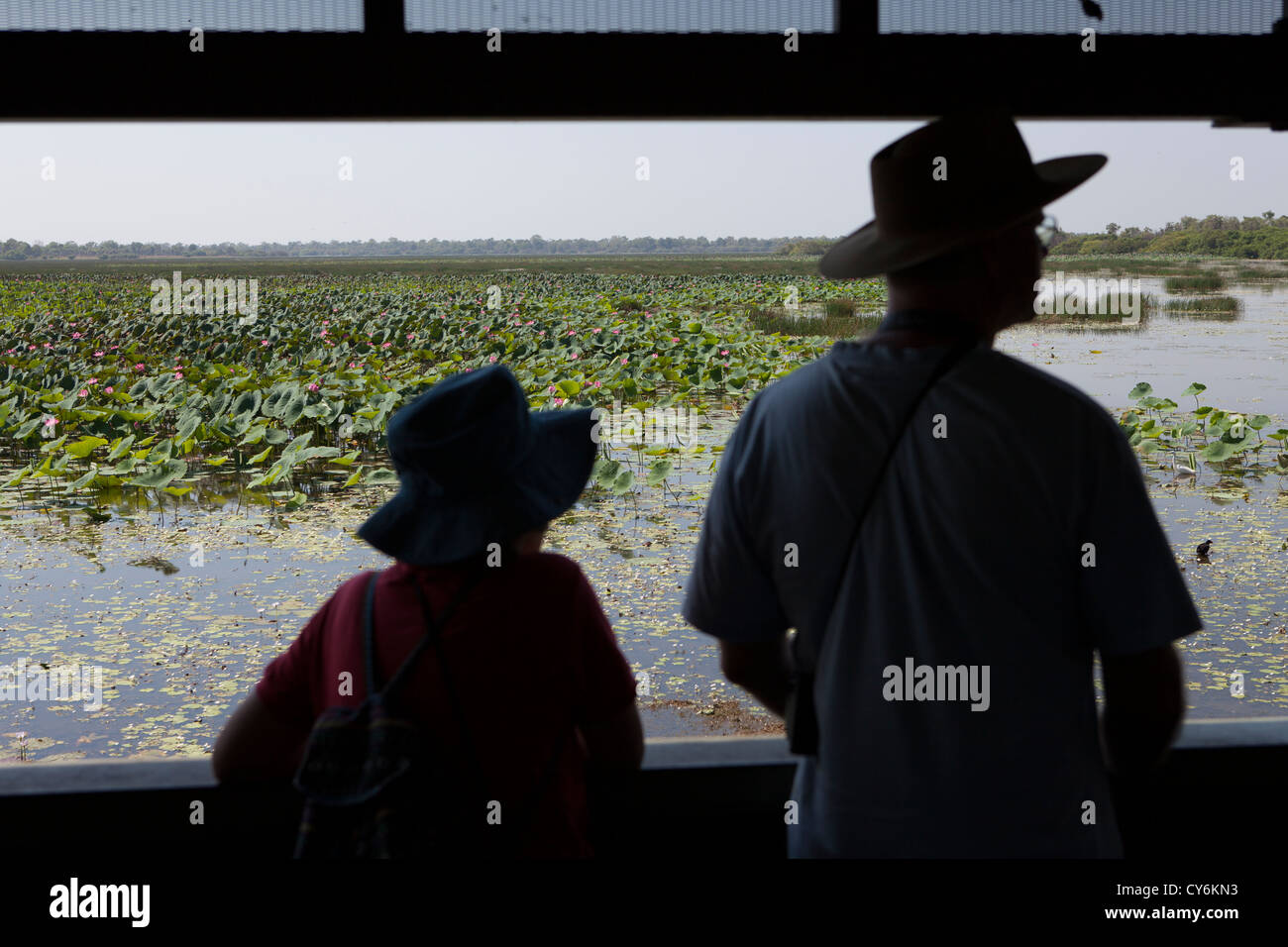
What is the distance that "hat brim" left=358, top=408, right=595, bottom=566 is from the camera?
35.2 inches

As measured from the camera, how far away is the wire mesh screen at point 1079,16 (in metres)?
1.35

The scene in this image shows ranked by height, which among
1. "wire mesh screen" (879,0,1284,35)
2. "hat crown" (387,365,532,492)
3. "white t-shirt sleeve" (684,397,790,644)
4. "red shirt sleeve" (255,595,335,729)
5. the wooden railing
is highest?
"wire mesh screen" (879,0,1284,35)

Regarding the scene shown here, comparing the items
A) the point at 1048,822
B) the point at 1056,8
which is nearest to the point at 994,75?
the point at 1056,8

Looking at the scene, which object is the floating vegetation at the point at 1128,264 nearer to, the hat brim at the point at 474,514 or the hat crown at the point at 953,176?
the hat crown at the point at 953,176

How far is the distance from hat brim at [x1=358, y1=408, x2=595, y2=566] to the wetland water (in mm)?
1788

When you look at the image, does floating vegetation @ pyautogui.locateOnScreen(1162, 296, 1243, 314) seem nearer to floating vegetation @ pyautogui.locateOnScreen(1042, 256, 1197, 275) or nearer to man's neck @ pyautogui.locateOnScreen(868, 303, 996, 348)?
floating vegetation @ pyautogui.locateOnScreen(1042, 256, 1197, 275)

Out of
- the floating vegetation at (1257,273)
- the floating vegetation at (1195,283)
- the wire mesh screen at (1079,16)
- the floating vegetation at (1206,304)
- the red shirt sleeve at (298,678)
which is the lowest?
the red shirt sleeve at (298,678)

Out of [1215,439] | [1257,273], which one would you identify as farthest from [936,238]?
[1257,273]

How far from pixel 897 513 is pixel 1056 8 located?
0.88m

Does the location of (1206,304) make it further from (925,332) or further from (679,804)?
(925,332)

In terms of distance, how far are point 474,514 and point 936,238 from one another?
1.41 feet

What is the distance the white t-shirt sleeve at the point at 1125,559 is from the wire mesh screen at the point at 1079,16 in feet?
2.51

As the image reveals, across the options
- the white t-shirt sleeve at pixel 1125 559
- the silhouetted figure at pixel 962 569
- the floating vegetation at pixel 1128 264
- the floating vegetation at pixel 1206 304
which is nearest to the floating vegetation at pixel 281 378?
the silhouetted figure at pixel 962 569

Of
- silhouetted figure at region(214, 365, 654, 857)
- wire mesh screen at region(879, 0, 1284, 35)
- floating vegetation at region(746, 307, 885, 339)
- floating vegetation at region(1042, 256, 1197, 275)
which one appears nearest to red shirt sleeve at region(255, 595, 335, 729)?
silhouetted figure at region(214, 365, 654, 857)
